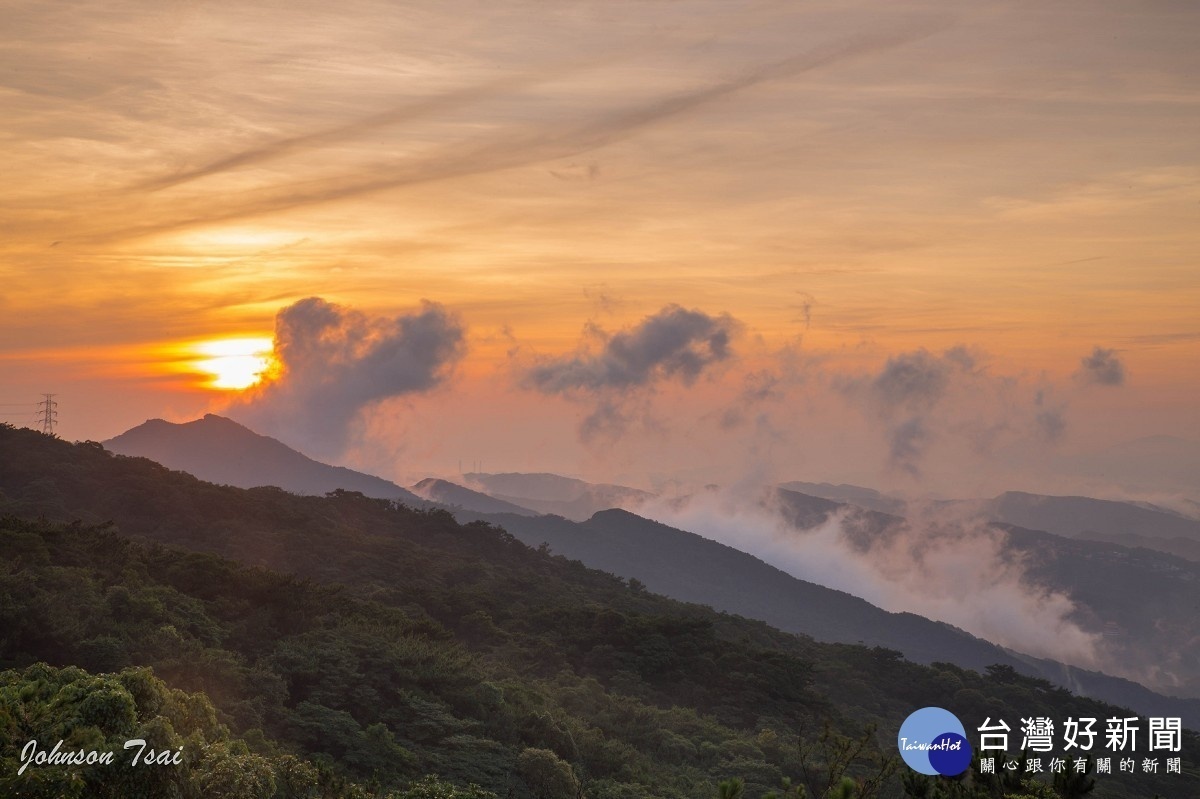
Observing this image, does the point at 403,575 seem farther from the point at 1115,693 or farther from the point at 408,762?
the point at 1115,693

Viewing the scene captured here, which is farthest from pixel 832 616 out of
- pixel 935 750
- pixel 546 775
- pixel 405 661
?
pixel 935 750

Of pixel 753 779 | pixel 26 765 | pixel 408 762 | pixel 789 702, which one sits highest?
pixel 26 765

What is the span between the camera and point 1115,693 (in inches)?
7648

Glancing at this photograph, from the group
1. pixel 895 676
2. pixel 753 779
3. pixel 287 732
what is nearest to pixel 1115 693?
pixel 895 676

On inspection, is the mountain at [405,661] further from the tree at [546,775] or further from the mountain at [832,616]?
the mountain at [832,616]

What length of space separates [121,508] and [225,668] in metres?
Answer: 43.2

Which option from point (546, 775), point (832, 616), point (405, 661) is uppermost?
point (405, 661)

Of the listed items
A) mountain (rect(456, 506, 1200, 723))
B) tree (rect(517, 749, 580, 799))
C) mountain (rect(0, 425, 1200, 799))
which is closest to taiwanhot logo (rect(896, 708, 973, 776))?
mountain (rect(0, 425, 1200, 799))

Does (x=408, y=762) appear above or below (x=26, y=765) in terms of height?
below

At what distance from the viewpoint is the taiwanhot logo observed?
50.2 feet

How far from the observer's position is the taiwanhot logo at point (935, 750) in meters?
15.3

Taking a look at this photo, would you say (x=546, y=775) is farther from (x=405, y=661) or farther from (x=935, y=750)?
(x=935, y=750)

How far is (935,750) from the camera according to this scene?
15.7 m

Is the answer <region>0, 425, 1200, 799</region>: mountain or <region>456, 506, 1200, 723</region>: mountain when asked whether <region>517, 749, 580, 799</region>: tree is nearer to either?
<region>0, 425, 1200, 799</region>: mountain
